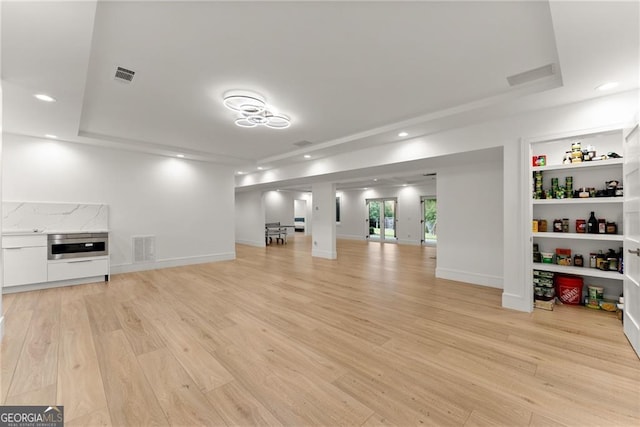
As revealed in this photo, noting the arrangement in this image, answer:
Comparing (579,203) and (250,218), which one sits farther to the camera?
(250,218)

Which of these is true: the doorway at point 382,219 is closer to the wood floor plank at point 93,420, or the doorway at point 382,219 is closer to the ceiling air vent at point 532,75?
the ceiling air vent at point 532,75

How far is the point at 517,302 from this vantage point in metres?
3.56

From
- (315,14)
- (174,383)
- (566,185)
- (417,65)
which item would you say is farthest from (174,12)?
(566,185)

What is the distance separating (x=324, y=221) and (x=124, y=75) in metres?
5.91

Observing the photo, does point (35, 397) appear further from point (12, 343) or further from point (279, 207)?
point (279, 207)

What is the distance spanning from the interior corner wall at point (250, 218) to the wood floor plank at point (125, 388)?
786 centimetres

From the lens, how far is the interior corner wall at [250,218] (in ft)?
34.3

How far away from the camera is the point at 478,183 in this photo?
16.2 ft

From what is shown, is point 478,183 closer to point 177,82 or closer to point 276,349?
point 276,349

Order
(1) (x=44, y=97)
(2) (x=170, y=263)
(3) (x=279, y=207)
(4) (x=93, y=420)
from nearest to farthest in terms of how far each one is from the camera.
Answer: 1. (4) (x=93, y=420)
2. (1) (x=44, y=97)
3. (2) (x=170, y=263)
4. (3) (x=279, y=207)

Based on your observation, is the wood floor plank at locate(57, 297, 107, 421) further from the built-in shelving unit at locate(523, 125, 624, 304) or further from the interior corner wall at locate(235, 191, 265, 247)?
the interior corner wall at locate(235, 191, 265, 247)

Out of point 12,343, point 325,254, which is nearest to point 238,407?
point 12,343

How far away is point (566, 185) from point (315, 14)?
395cm

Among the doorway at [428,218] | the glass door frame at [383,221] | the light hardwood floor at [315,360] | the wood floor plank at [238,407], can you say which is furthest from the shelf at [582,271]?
the glass door frame at [383,221]
